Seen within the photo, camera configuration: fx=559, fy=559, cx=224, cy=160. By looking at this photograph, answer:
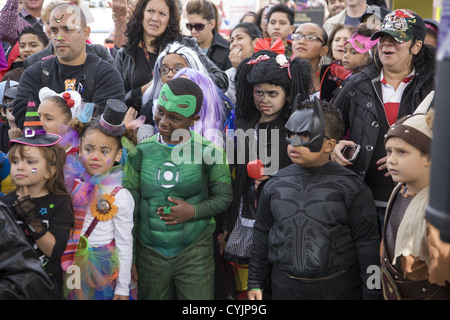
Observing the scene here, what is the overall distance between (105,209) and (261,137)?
1.13 metres

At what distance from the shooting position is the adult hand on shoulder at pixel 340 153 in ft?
11.2

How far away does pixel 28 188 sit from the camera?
319 centimetres

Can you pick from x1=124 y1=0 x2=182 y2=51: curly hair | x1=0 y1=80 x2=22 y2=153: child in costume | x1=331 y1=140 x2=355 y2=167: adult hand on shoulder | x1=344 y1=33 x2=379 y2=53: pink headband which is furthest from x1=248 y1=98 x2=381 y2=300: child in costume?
x1=0 y1=80 x2=22 y2=153: child in costume

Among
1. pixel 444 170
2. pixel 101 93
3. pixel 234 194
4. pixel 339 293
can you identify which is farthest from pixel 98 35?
pixel 444 170

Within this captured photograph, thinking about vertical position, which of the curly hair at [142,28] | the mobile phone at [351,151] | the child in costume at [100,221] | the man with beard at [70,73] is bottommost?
the child in costume at [100,221]

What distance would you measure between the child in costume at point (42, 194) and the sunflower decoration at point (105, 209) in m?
0.21

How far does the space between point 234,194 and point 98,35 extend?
344 inches

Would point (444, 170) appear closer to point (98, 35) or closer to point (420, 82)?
point (420, 82)

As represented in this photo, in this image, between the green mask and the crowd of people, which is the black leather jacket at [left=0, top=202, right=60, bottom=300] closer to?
the crowd of people

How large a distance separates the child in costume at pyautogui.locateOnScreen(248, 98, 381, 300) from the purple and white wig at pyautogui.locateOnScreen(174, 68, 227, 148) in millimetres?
822

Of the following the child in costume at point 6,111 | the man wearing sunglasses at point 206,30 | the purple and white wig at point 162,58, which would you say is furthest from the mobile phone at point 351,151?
the child in costume at point 6,111

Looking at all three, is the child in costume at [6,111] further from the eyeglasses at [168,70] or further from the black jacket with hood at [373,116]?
the black jacket with hood at [373,116]

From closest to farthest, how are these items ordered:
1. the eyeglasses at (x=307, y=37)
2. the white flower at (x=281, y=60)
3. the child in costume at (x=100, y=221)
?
the child in costume at (x=100, y=221) < the white flower at (x=281, y=60) < the eyeglasses at (x=307, y=37)
